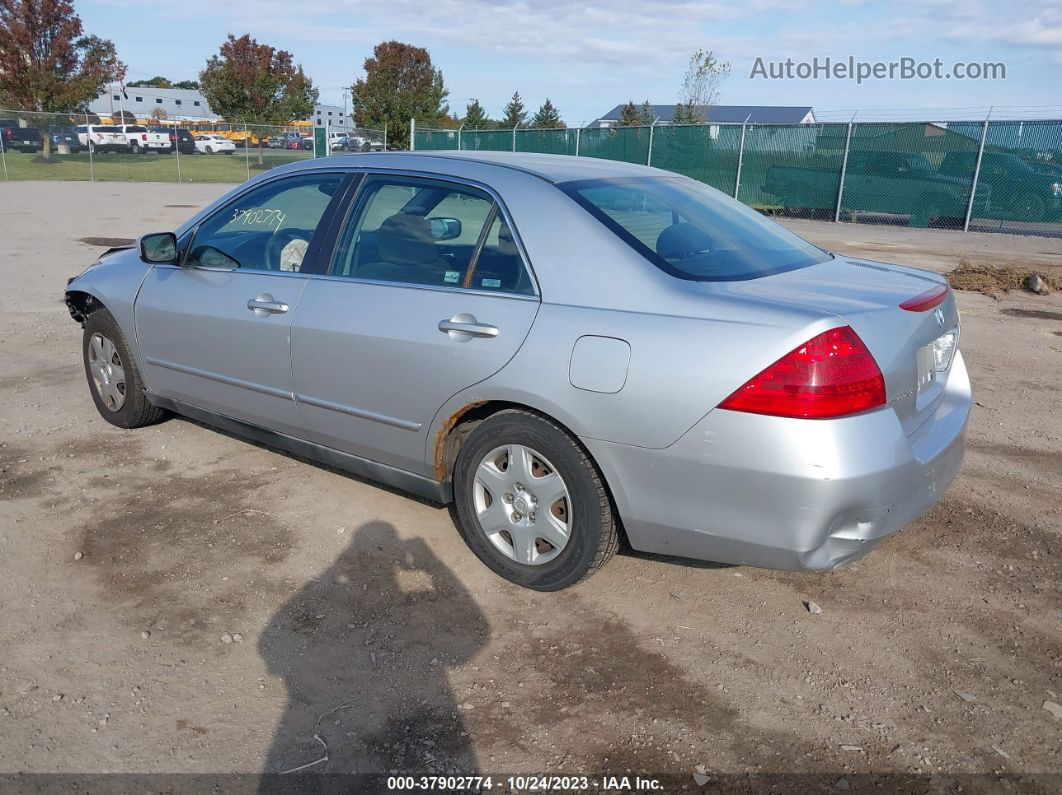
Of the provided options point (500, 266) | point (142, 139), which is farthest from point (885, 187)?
point (142, 139)

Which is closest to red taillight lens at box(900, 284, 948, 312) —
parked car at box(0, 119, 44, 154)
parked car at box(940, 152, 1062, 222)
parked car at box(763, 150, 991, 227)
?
parked car at box(940, 152, 1062, 222)

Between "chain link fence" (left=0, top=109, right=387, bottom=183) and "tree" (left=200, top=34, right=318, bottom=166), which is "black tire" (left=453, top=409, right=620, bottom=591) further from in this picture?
"tree" (left=200, top=34, right=318, bottom=166)

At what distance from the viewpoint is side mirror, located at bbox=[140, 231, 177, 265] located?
4500 mm

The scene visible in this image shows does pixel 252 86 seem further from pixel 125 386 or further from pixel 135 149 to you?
pixel 125 386

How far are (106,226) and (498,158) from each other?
47.9 ft

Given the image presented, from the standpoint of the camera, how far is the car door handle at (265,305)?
3.98m

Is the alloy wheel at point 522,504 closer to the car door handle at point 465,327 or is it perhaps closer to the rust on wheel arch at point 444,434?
the rust on wheel arch at point 444,434

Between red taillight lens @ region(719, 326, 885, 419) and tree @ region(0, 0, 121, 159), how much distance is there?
1884 inches

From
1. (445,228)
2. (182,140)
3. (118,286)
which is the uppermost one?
(182,140)

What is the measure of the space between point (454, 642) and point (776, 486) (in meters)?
1.28

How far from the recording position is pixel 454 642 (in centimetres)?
313

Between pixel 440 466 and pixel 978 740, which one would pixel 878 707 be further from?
pixel 440 466

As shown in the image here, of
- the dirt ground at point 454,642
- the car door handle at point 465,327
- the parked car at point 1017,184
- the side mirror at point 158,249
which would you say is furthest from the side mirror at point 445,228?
the parked car at point 1017,184

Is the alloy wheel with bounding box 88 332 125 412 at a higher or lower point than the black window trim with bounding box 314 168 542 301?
lower
